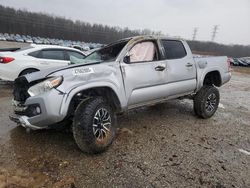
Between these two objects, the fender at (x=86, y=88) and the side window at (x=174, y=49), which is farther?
the side window at (x=174, y=49)

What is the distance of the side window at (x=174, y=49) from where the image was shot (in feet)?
16.5

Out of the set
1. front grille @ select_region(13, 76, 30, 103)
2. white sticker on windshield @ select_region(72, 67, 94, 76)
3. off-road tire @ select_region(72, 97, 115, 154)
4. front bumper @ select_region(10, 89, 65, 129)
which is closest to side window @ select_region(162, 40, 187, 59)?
white sticker on windshield @ select_region(72, 67, 94, 76)

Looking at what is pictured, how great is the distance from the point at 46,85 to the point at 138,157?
5.73 feet

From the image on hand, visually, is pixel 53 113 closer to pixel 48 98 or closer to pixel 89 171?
pixel 48 98

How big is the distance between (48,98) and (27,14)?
10807 centimetres

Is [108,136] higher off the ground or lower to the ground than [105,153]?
higher

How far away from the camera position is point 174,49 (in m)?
5.21

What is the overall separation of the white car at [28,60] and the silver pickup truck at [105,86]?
130 inches

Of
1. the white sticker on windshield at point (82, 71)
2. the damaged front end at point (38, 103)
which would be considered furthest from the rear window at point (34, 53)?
the white sticker on windshield at point (82, 71)

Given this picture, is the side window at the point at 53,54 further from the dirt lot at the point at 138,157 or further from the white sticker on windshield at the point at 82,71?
the white sticker on windshield at the point at 82,71

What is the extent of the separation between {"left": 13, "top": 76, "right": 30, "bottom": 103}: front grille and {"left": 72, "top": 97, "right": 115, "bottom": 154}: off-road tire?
89cm

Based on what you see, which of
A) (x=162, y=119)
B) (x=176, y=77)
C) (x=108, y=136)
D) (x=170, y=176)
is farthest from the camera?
(x=162, y=119)

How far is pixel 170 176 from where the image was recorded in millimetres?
3338

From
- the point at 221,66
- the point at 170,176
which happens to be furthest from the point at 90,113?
the point at 221,66
